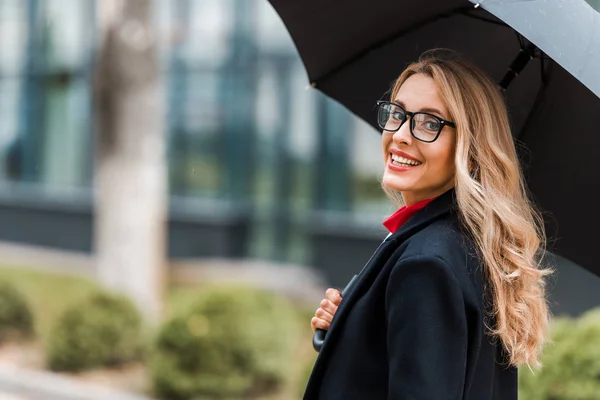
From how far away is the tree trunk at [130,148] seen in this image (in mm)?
7895

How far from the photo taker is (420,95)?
2.12 meters

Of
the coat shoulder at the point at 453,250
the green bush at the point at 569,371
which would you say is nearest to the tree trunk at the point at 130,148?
the green bush at the point at 569,371

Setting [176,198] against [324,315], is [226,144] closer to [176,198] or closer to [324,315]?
[176,198]

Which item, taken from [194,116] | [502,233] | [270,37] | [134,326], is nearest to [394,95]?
[502,233]

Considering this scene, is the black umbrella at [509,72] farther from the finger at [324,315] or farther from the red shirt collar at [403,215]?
the red shirt collar at [403,215]

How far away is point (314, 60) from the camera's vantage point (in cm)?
305

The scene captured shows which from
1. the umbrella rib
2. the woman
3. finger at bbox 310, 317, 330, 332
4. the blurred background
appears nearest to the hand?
finger at bbox 310, 317, 330, 332

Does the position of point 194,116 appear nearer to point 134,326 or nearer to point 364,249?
point 364,249

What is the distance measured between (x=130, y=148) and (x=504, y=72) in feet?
18.5

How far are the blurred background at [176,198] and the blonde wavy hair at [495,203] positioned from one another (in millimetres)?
3014

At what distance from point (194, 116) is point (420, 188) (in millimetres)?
10987

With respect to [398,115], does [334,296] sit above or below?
below

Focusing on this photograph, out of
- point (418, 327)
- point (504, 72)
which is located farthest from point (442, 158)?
point (504, 72)

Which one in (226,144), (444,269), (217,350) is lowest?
(217,350)
